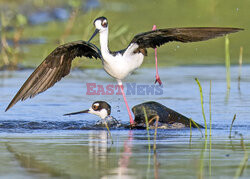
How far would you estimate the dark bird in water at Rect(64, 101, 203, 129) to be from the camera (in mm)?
9180

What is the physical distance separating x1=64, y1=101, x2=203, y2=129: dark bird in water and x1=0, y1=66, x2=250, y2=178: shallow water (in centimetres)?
24

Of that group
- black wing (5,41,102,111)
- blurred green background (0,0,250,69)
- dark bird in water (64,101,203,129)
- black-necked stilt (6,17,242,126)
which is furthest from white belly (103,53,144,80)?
blurred green background (0,0,250,69)

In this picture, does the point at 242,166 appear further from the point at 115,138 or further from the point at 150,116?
the point at 150,116

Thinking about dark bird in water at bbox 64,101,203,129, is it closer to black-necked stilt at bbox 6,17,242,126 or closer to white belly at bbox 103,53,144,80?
black-necked stilt at bbox 6,17,242,126

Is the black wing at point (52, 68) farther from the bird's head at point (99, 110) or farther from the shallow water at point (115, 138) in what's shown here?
the bird's head at point (99, 110)

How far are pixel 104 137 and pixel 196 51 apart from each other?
10.1 meters

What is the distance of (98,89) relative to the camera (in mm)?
12688

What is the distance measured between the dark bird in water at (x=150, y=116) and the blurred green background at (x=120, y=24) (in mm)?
3571

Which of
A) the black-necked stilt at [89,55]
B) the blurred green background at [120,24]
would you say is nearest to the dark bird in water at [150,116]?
the black-necked stilt at [89,55]

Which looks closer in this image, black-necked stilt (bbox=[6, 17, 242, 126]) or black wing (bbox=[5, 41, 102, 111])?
black-necked stilt (bbox=[6, 17, 242, 126])

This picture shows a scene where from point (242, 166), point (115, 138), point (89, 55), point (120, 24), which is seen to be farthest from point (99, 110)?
point (120, 24)

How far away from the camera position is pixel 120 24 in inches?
795

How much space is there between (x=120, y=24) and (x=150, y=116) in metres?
10.9

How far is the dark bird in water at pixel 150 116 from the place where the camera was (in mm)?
9180
